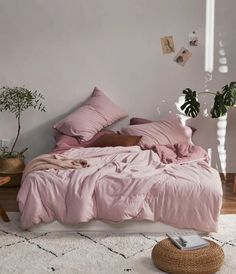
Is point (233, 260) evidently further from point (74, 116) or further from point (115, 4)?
point (115, 4)

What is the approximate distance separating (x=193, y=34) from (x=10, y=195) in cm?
263

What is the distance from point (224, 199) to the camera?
4.59m

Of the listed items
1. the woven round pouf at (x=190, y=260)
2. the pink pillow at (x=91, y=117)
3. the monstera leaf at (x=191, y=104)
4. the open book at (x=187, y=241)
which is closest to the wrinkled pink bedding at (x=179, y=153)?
the monstera leaf at (x=191, y=104)

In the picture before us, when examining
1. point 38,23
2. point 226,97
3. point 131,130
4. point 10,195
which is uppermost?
point 38,23

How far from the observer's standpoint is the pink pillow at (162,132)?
481 cm

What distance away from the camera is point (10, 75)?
527 centimetres

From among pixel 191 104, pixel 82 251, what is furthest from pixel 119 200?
pixel 191 104

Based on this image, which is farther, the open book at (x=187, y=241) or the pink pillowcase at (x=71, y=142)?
the pink pillowcase at (x=71, y=142)

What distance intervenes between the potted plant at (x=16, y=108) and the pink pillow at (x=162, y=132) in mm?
1074

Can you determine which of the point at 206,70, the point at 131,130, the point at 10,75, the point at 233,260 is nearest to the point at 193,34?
the point at 206,70

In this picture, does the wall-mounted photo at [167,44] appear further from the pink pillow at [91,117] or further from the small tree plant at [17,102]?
the small tree plant at [17,102]

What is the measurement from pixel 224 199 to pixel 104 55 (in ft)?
6.71

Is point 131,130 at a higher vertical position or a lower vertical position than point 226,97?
lower

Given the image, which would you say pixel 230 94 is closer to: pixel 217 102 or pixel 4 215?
pixel 217 102
